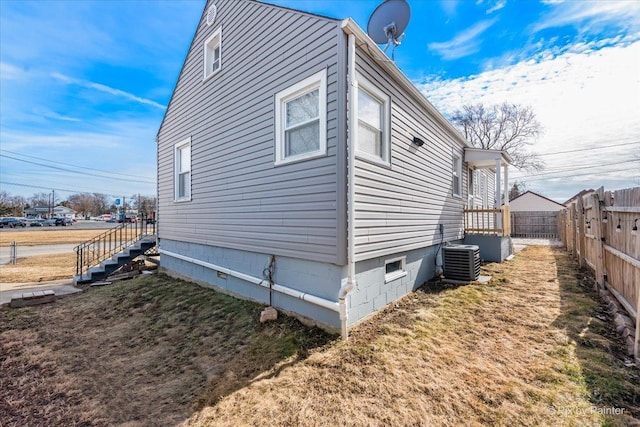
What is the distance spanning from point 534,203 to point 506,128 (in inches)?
410

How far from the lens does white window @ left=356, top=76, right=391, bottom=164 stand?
14.1 feet

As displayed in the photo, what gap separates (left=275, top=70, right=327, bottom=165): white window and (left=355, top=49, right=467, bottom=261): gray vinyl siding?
66 centimetres

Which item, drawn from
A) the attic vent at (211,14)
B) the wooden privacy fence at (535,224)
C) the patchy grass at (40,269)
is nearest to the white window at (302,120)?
the attic vent at (211,14)

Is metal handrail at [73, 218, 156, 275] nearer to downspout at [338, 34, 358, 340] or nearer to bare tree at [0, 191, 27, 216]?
downspout at [338, 34, 358, 340]

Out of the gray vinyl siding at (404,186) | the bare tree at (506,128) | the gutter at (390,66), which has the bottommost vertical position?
the gray vinyl siding at (404,186)

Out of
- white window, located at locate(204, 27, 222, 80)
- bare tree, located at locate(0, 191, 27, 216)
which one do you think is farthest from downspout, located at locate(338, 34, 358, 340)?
bare tree, located at locate(0, 191, 27, 216)

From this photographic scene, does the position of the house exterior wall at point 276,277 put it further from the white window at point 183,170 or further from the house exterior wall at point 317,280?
the white window at point 183,170

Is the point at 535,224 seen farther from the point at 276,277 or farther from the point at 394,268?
the point at 276,277

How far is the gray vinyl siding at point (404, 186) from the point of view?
4.20 metres

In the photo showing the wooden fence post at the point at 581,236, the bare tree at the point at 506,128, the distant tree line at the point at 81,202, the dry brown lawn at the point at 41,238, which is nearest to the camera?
the wooden fence post at the point at 581,236

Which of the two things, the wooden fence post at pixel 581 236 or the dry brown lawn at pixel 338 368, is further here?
the wooden fence post at pixel 581 236

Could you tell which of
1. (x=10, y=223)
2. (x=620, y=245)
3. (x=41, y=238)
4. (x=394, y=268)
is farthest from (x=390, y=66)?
(x=10, y=223)

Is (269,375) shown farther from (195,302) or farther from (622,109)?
(622,109)

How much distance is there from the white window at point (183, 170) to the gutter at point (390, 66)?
5.61 m
